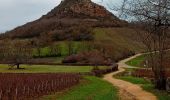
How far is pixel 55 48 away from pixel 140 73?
64.2 metres

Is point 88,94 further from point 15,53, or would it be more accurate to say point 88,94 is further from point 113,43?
point 113,43

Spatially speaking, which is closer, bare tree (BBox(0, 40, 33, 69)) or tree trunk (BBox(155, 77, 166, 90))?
tree trunk (BBox(155, 77, 166, 90))

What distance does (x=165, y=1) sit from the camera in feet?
79.9

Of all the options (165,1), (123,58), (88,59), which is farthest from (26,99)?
(123,58)

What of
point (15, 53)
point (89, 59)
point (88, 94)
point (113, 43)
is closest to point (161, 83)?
point (88, 94)

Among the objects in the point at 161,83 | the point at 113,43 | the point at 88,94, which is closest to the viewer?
the point at 88,94

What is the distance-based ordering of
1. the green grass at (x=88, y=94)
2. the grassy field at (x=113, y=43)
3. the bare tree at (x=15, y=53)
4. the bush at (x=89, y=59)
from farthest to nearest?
the grassy field at (x=113, y=43) → the bush at (x=89, y=59) → the bare tree at (x=15, y=53) → the green grass at (x=88, y=94)

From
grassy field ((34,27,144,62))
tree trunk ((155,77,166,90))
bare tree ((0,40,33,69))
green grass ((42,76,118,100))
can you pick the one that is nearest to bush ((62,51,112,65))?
bare tree ((0,40,33,69))

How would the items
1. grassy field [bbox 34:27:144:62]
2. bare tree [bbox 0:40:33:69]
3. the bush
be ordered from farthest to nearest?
grassy field [bbox 34:27:144:62] < the bush < bare tree [bbox 0:40:33:69]

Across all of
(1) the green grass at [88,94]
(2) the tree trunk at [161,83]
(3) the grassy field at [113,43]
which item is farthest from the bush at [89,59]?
(2) the tree trunk at [161,83]

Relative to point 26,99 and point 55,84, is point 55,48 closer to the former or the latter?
point 55,84

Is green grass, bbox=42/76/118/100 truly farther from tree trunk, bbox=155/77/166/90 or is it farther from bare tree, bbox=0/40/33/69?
bare tree, bbox=0/40/33/69

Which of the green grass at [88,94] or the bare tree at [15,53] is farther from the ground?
the green grass at [88,94]

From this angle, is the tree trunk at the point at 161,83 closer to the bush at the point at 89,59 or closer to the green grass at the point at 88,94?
the green grass at the point at 88,94
